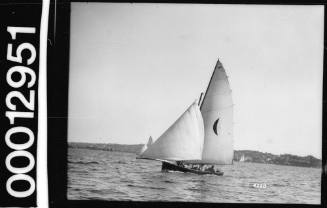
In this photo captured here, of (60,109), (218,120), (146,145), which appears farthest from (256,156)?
(60,109)

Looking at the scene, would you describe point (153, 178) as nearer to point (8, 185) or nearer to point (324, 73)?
point (8, 185)

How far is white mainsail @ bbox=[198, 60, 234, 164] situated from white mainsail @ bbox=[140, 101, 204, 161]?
→ 12 cm

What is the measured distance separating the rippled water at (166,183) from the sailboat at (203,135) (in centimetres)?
24

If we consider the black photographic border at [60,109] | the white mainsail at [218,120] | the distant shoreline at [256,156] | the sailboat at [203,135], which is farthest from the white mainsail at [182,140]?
the black photographic border at [60,109]

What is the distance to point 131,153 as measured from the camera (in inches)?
318

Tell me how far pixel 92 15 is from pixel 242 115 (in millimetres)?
2586

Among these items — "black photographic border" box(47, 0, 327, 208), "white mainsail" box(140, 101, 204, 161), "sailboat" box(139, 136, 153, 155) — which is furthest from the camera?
"white mainsail" box(140, 101, 204, 161)

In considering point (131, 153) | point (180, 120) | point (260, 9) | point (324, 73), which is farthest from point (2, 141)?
point (324, 73)

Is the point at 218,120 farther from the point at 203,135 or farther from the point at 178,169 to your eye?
the point at 178,169

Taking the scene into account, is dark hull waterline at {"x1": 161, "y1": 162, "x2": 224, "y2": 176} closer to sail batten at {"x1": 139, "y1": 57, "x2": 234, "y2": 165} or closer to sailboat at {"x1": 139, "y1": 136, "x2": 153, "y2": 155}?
sail batten at {"x1": 139, "y1": 57, "x2": 234, "y2": 165}

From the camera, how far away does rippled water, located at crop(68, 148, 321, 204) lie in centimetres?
798

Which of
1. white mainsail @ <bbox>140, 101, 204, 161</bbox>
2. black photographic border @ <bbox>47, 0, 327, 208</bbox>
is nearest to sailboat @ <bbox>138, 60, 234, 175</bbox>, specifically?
white mainsail @ <bbox>140, 101, 204, 161</bbox>

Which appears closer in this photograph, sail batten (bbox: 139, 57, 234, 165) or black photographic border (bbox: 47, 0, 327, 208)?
black photographic border (bbox: 47, 0, 327, 208)

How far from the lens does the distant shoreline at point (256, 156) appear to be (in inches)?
314
